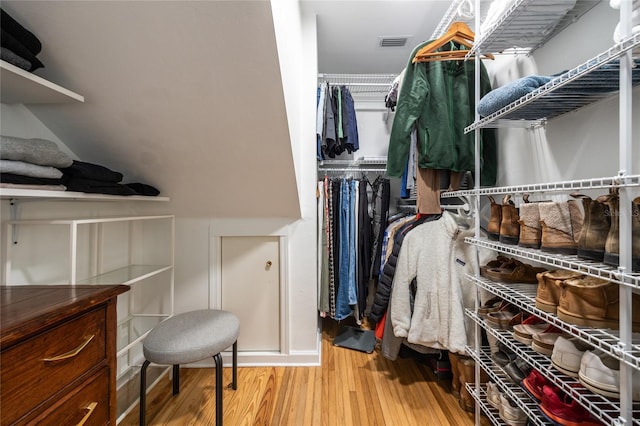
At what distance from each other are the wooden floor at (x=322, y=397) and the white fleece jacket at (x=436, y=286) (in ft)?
1.07

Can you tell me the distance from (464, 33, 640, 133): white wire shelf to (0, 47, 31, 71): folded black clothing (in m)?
1.67

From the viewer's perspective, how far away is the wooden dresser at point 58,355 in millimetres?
510

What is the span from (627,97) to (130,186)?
6.47 ft

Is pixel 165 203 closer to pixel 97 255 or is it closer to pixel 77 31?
pixel 97 255

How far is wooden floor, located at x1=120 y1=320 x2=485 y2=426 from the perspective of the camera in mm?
1365

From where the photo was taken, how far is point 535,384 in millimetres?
982

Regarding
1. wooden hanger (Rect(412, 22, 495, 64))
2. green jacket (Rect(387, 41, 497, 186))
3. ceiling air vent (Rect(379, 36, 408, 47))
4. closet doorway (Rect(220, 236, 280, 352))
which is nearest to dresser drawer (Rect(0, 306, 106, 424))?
closet doorway (Rect(220, 236, 280, 352))

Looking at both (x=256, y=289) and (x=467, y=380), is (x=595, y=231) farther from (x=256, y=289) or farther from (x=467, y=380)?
(x=256, y=289)

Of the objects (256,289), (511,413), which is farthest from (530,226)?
(256,289)

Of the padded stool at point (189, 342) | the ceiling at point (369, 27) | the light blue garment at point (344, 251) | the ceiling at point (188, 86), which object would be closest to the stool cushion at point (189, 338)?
the padded stool at point (189, 342)

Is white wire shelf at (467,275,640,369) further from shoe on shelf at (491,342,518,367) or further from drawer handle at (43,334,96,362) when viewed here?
drawer handle at (43,334,96,362)

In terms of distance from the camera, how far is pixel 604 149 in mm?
971

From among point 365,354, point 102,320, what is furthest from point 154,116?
point 365,354

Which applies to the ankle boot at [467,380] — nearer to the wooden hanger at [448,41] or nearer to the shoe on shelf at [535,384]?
the shoe on shelf at [535,384]
